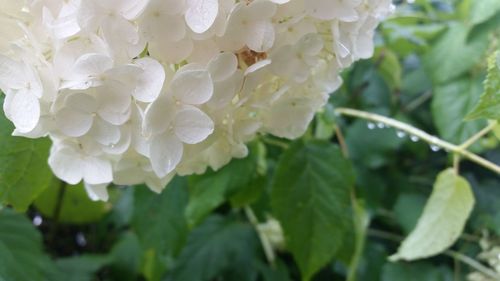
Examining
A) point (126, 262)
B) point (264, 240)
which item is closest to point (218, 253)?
point (264, 240)

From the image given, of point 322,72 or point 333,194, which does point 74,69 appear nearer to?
point 322,72

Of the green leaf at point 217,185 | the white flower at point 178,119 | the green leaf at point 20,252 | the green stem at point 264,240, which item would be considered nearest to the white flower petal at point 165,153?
the white flower at point 178,119

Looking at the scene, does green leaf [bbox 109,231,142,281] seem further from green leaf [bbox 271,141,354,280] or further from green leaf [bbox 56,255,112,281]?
green leaf [bbox 271,141,354,280]

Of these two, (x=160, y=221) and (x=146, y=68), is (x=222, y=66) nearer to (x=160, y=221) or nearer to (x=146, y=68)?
(x=146, y=68)

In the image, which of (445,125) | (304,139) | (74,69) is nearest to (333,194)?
(304,139)

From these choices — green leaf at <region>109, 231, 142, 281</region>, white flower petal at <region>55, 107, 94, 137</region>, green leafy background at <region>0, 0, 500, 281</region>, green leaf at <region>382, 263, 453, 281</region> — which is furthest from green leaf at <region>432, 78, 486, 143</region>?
white flower petal at <region>55, 107, 94, 137</region>
